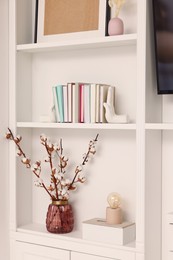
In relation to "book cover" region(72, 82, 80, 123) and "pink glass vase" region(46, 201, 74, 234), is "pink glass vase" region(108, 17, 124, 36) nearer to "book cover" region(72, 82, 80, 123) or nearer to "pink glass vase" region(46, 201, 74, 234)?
"book cover" region(72, 82, 80, 123)

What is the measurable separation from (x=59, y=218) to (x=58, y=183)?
0.60 ft

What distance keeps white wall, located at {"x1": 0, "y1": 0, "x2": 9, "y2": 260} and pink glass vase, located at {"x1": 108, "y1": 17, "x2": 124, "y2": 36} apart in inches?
23.9

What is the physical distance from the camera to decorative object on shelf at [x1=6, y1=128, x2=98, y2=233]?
8.64 ft

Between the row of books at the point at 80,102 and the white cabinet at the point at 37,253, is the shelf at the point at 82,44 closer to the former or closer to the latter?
the row of books at the point at 80,102

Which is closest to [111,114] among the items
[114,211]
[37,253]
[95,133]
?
[95,133]

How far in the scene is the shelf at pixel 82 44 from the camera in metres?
2.38

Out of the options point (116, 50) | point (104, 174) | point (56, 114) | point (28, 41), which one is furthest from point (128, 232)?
point (28, 41)

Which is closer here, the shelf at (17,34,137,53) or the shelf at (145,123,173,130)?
the shelf at (145,123,173,130)

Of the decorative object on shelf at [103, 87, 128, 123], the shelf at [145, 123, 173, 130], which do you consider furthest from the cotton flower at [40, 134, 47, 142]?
the shelf at [145, 123, 173, 130]

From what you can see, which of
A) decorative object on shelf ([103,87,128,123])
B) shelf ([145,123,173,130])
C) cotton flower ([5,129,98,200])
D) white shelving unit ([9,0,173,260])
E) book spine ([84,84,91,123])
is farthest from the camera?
cotton flower ([5,129,98,200])

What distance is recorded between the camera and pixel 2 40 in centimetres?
269

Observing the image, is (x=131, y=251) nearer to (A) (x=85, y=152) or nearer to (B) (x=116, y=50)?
(A) (x=85, y=152)

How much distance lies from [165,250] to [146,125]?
637mm

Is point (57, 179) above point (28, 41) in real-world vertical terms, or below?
below
